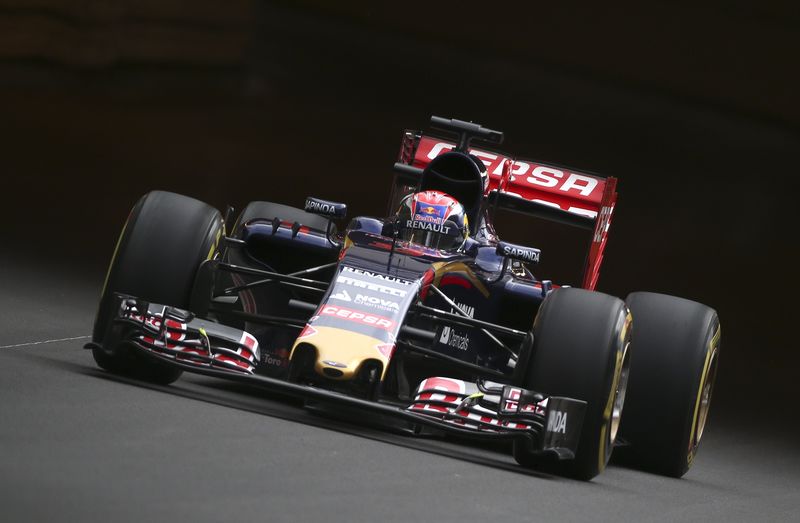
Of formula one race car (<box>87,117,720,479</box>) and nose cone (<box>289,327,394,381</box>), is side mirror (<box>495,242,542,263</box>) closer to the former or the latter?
formula one race car (<box>87,117,720,479</box>)

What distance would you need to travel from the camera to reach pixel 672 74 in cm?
3631

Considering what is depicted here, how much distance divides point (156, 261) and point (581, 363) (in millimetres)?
2394

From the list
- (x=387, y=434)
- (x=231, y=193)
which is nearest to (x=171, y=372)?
(x=387, y=434)

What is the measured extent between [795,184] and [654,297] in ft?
74.6

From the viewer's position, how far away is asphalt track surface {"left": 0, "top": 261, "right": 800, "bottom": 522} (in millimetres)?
5906

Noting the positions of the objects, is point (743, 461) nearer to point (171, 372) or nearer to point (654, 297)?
point (654, 297)

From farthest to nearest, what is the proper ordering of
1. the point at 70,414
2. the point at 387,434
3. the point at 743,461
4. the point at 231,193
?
the point at 231,193 → the point at 743,461 → the point at 387,434 → the point at 70,414

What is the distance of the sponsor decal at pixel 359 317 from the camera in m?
8.34

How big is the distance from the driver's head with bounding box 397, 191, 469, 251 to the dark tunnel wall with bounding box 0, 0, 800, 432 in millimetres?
3839

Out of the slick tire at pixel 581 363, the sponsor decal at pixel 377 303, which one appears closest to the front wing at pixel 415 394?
the slick tire at pixel 581 363

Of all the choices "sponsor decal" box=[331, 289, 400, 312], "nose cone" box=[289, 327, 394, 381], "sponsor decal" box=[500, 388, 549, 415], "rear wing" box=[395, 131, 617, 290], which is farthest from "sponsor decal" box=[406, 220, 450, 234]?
"sponsor decal" box=[500, 388, 549, 415]

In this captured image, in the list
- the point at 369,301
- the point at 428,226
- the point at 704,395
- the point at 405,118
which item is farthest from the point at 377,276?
the point at 405,118

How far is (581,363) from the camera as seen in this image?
26.8 feet

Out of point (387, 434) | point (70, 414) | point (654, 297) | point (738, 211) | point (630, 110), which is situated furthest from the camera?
point (630, 110)
